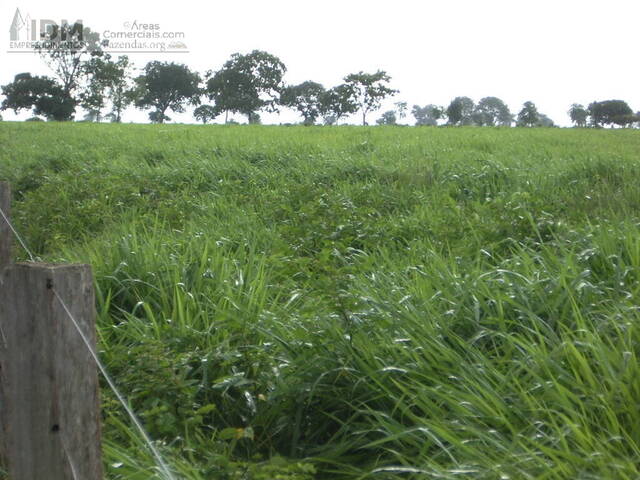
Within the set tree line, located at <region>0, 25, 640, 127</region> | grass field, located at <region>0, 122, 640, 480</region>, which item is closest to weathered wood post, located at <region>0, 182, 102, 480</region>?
grass field, located at <region>0, 122, 640, 480</region>

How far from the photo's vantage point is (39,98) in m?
52.8

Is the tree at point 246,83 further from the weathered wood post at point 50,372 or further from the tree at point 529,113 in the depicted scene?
the weathered wood post at point 50,372

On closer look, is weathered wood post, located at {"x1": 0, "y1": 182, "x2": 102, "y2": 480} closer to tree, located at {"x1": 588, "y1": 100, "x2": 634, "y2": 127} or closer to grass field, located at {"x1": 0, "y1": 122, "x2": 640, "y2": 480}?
grass field, located at {"x1": 0, "y1": 122, "x2": 640, "y2": 480}

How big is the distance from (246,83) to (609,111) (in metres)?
31.8

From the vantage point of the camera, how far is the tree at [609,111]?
52.6m

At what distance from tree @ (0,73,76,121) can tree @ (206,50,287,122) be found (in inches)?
584

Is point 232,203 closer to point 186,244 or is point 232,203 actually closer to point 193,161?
point 186,244

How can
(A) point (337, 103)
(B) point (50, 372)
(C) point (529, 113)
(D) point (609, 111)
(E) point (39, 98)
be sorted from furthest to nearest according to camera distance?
1. (A) point (337, 103)
2. (D) point (609, 111)
3. (E) point (39, 98)
4. (C) point (529, 113)
5. (B) point (50, 372)

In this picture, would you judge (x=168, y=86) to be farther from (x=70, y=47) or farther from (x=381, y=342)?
(x=381, y=342)

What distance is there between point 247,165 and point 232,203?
236 centimetres

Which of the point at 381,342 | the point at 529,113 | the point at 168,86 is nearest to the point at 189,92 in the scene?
the point at 168,86

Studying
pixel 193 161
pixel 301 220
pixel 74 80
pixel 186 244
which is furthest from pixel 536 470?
A: pixel 74 80

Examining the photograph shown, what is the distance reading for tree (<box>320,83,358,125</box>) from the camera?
64.1 metres

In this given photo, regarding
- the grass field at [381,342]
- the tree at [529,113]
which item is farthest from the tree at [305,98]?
the grass field at [381,342]
